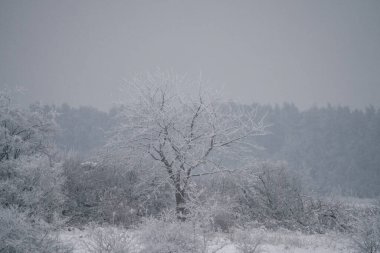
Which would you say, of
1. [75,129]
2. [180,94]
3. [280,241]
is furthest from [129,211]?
[75,129]

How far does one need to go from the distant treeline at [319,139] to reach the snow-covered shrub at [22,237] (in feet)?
187

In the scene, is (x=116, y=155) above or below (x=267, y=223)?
above

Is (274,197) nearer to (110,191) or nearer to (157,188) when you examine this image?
(157,188)

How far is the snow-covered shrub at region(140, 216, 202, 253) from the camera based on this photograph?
7.11m

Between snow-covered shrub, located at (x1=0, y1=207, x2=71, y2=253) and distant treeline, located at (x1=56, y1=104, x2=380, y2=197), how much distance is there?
56.9 metres

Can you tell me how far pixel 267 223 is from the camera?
16.7m

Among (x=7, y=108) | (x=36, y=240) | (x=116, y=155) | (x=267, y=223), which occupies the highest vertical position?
(x=7, y=108)

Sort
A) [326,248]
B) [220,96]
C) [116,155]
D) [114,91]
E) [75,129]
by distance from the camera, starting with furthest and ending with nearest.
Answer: [75,129]
[114,91]
[220,96]
[116,155]
[326,248]

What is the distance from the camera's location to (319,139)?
3189 inches

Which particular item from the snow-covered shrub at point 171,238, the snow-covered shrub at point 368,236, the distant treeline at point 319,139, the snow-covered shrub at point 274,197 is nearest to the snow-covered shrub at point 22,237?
the snow-covered shrub at point 171,238

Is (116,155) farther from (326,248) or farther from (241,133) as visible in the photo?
(326,248)

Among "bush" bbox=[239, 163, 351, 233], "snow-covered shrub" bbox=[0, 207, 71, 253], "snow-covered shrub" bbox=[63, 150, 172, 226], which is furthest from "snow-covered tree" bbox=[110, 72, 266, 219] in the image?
"snow-covered shrub" bbox=[0, 207, 71, 253]

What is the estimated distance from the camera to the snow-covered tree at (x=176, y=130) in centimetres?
1390

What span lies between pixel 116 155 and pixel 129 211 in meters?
2.33
